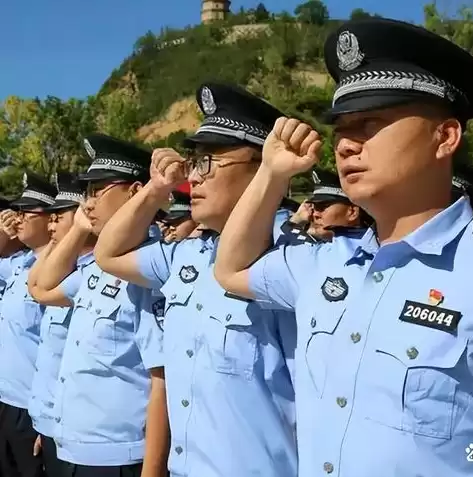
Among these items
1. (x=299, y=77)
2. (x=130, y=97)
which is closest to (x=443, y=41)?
(x=299, y=77)

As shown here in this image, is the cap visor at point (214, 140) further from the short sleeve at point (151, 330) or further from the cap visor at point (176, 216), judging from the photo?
the cap visor at point (176, 216)

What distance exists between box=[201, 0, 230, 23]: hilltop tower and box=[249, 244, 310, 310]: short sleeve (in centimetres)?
10322

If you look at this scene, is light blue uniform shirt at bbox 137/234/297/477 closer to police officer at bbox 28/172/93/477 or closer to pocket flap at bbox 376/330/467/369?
pocket flap at bbox 376/330/467/369

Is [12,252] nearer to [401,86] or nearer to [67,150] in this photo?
[401,86]

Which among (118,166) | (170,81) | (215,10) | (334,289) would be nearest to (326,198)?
(118,166)

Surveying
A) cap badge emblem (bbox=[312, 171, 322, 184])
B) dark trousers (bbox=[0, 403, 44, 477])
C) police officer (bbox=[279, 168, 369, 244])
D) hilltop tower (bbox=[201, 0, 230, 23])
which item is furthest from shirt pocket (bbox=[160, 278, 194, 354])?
hilltop tower (bbox=[201, 0, 230, 23])

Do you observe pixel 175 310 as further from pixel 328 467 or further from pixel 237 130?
pixel 328 467

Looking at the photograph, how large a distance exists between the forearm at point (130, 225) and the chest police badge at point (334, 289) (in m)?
1.12

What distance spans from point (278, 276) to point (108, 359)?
1371 mm

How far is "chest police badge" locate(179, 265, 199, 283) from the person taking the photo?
10.1ft

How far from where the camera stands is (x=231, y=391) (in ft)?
8.97

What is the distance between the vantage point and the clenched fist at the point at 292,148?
2434 millimetres

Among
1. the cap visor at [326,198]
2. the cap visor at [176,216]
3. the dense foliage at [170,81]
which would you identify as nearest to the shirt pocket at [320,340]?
the cap visor at [326,198]

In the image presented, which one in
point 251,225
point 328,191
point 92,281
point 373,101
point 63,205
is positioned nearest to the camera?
point 373,101
